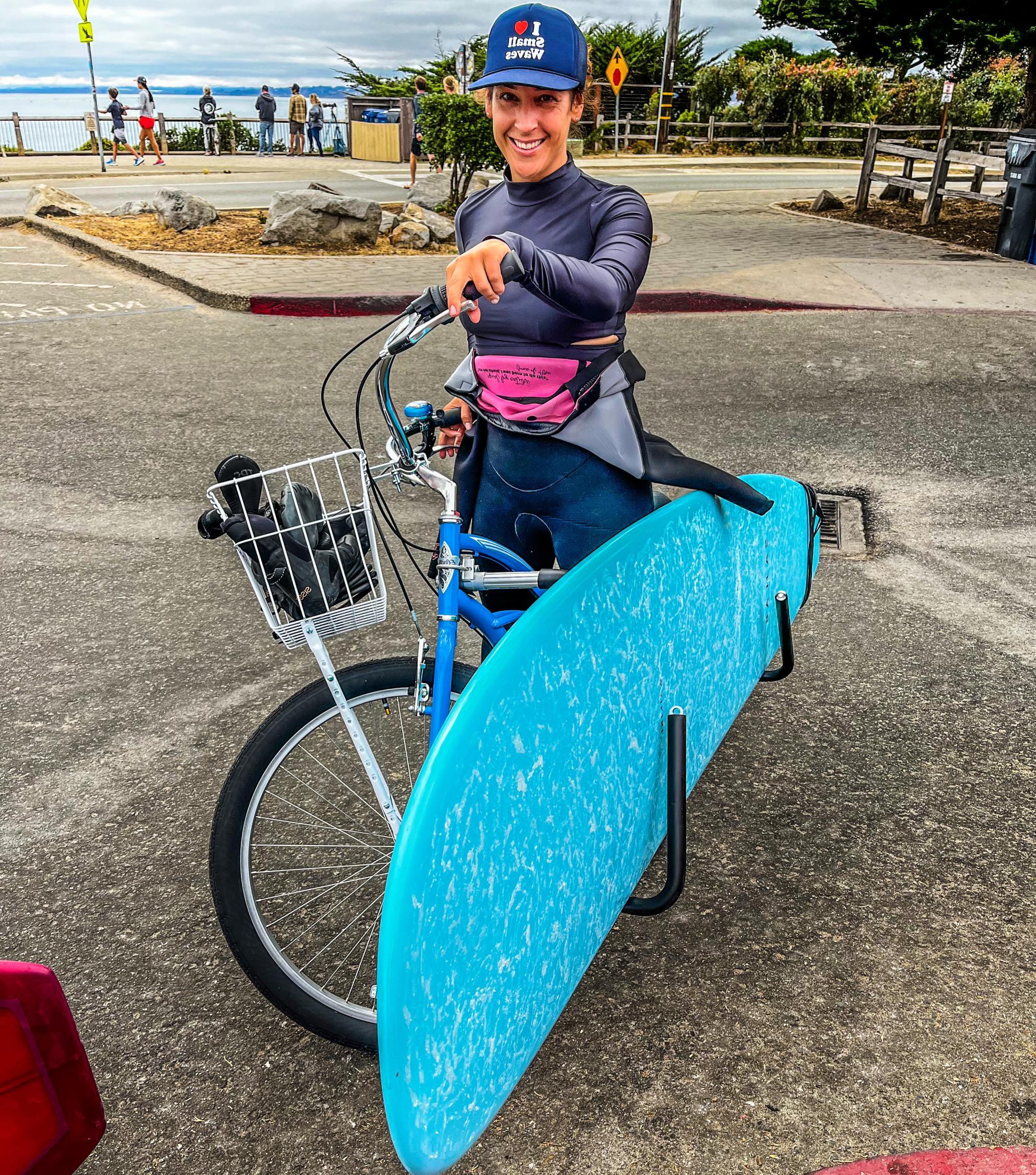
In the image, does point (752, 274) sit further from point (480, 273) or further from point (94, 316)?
point (480, 273)

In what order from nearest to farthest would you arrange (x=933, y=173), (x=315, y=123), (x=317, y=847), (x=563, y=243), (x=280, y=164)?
1. (x=563, y=243)
2. (x=317, y=847)
3. (x=933, y=173)
4. (x=280, y=164)
5. (x=315, y=123)

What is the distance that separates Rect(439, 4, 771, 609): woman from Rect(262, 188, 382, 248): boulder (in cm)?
1112

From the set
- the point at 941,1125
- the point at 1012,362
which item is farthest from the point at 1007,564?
the point at 1012,362

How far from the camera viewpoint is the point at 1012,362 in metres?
8.05

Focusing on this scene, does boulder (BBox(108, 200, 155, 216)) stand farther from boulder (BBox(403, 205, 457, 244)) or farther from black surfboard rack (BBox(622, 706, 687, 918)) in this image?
black surfboard rack (BBox(622, 706, 687, 918))

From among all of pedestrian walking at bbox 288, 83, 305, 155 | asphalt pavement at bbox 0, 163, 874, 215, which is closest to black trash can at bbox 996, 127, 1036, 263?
asphalt pavement at bbox 0, 163, 874, 215

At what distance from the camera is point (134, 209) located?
50.9 feet

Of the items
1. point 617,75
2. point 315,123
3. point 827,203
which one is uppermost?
point 617,75

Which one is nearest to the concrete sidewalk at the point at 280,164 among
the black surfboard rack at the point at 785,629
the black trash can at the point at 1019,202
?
the black trash can at the point at 1019,202

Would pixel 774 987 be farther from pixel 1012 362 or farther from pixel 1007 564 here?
pixel 1012 362

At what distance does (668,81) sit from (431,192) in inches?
914

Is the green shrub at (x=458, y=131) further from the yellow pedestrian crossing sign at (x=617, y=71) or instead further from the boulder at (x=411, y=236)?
the yellow pedestrian crossing sign at (x=617, y=71)

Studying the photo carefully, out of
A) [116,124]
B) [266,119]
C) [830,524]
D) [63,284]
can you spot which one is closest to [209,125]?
[266,119]

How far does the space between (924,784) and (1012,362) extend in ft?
19.7
